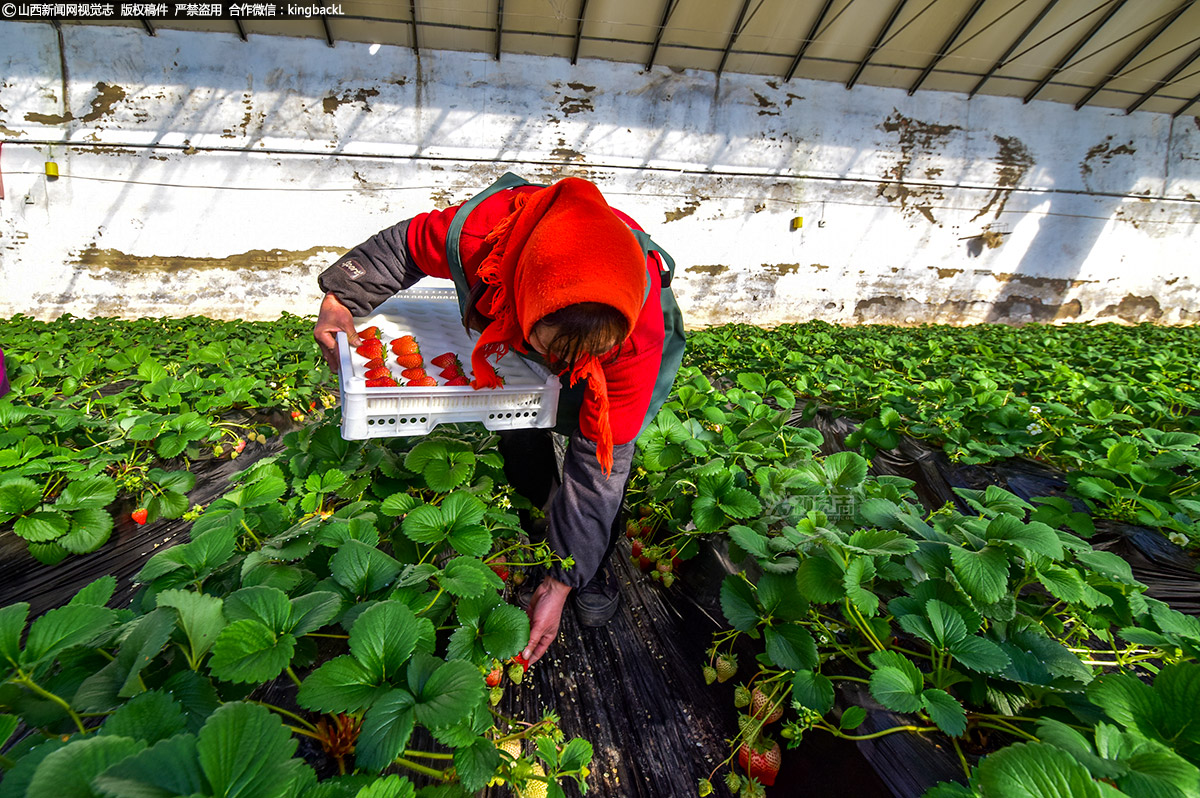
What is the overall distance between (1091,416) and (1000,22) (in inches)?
296

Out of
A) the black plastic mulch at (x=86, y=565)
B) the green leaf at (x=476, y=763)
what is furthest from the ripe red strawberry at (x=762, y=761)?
the black plastic mulch at (x=86, y=565)

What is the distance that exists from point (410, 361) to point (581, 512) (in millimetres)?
635

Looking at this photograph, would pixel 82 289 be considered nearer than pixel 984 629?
No

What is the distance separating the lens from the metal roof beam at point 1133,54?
21.7ft

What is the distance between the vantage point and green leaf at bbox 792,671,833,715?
2.69 ft

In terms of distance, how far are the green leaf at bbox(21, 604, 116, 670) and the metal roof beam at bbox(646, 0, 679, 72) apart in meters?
7.40

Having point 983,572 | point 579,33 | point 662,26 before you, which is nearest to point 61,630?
point 983,572

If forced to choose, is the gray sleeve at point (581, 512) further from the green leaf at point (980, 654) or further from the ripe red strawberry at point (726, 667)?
the green leaf at point (980, 654)

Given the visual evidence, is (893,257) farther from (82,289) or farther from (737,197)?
(82,289)

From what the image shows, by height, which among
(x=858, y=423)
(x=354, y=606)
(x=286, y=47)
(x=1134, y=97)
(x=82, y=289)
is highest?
(x=1134, y=97)

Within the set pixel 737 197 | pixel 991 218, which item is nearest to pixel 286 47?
pixel 737 197

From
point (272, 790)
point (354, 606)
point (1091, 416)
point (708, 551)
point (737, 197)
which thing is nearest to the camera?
point (272, 790)

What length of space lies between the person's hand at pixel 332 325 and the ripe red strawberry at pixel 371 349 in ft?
0.22

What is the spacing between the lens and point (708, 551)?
1389mm
